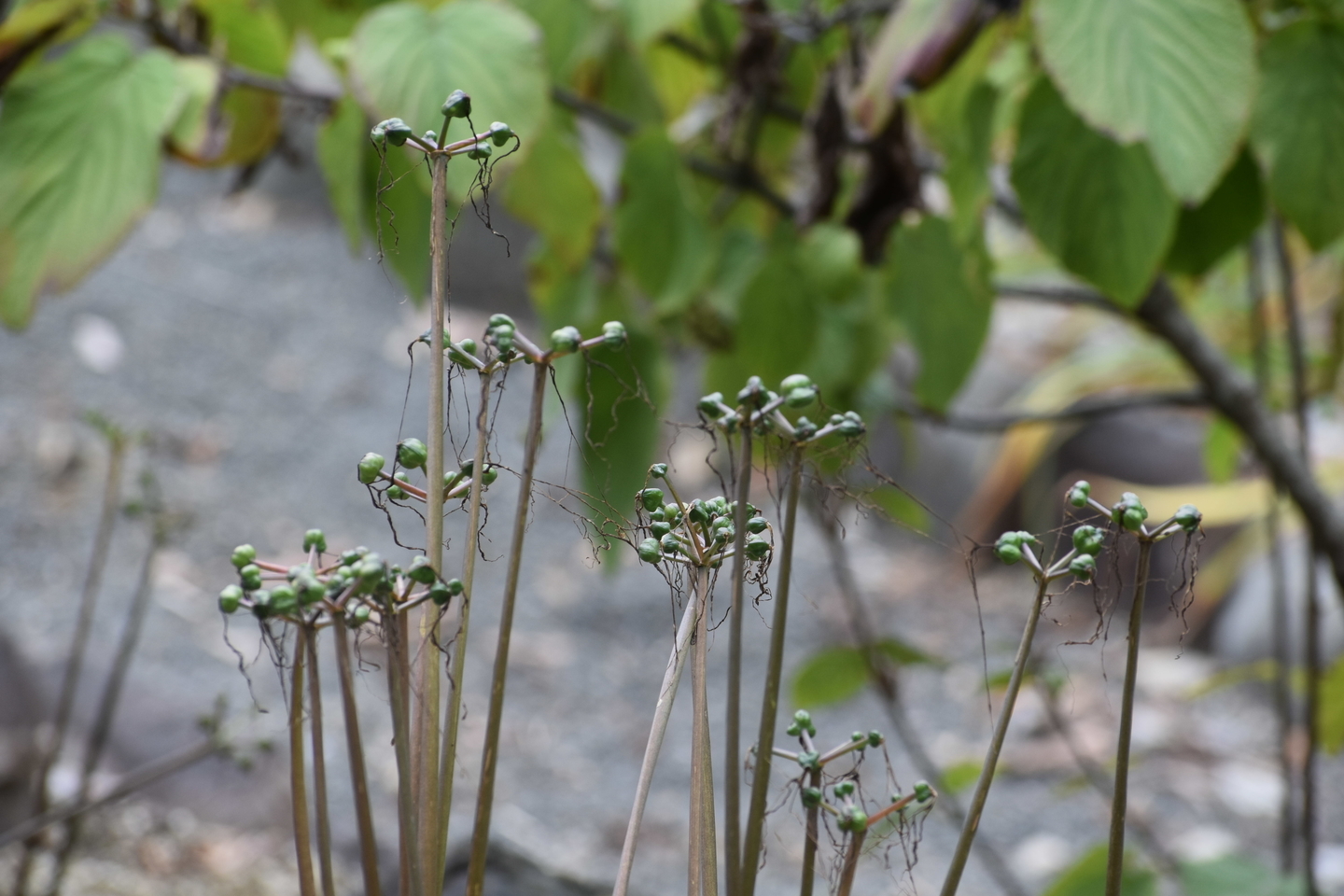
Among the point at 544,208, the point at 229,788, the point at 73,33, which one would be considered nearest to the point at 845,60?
the point at 544,208

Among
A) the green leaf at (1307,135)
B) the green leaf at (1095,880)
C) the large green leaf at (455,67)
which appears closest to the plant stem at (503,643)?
the large green leaf at (455,67)

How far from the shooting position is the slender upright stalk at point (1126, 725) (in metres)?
0.23

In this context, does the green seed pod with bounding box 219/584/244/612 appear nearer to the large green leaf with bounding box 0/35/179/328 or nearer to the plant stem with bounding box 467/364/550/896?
the plant stem with bounding box 467/364/550/896

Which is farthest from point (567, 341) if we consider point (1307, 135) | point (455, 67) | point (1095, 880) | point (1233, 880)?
point (1233, 880)

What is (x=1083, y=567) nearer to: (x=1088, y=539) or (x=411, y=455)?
(x=1088, y=539)

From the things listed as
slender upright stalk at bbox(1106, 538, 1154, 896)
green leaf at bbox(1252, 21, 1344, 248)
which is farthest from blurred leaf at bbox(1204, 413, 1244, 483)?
slender upright stalk at bbox(1106, 538, 1154, 896)

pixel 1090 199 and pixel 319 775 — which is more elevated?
pixel 1090 199

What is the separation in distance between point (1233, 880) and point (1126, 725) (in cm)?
65

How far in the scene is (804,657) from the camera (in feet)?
6.64

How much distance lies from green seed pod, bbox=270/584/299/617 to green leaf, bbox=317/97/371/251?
0.46 meters

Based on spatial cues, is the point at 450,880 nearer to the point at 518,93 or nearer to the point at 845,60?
the point at 518,93

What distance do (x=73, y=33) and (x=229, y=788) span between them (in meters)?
0.85

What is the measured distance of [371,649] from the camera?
1.55m

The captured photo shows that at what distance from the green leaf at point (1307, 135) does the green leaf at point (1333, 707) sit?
425 mm
